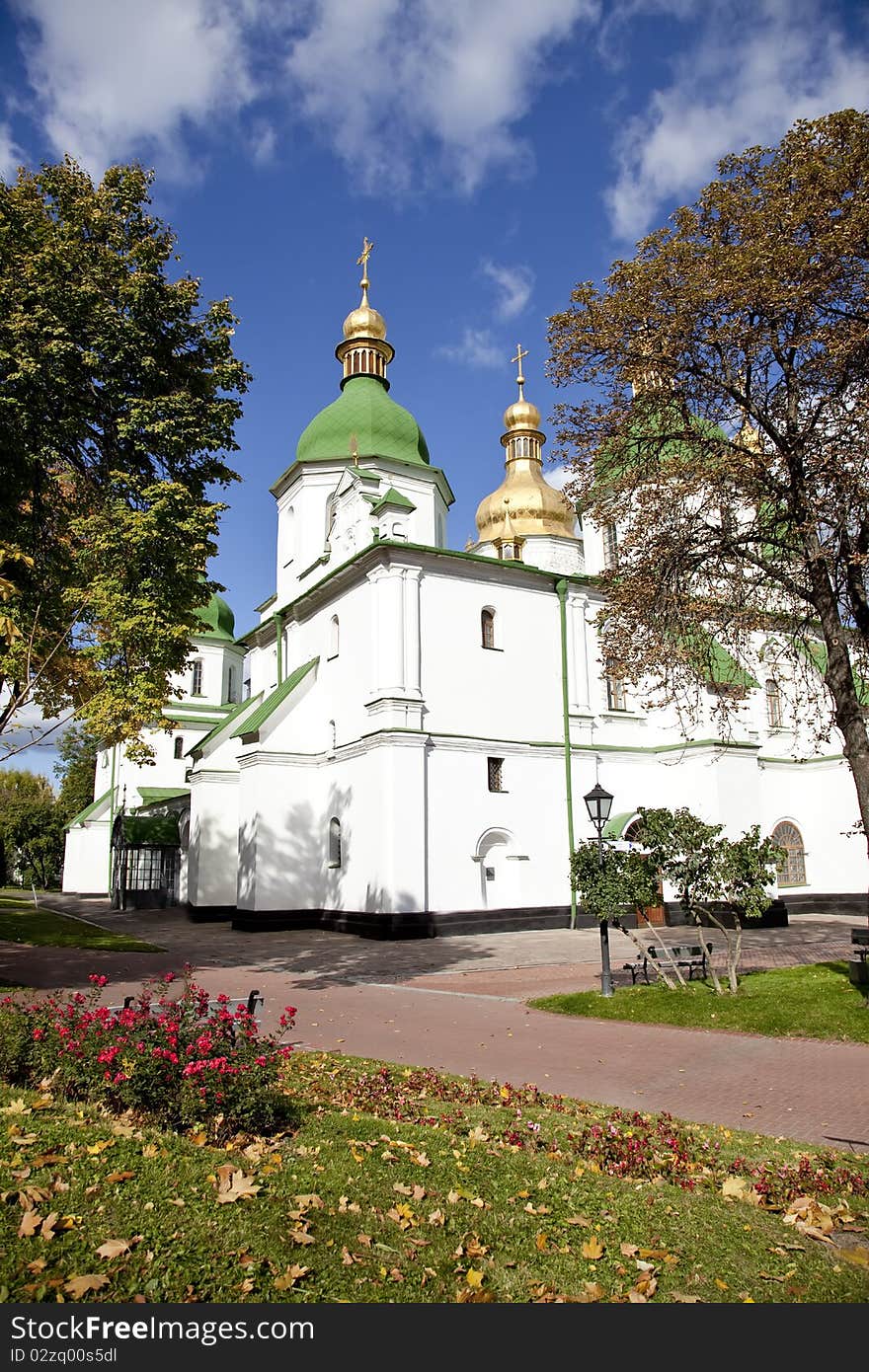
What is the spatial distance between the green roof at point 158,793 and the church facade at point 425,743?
10938 mm

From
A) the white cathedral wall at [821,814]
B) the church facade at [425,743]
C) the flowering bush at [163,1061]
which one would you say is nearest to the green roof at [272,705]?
the church facade at [425,743]

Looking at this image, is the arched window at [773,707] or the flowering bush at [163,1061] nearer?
the flowering bush at [163,1061]

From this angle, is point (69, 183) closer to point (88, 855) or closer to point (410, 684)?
point (410, 684)

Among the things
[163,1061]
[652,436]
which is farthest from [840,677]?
[163,1061]

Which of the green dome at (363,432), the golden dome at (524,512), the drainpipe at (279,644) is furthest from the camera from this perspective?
the golden dome at (524,512)

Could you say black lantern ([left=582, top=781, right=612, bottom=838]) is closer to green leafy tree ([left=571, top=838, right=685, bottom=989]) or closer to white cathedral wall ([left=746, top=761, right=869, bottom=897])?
green leafy tree ([left=571, top=838, right=685, bottom=989])

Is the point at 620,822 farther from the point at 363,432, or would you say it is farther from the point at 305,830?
the point at 363,432

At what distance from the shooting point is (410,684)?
78.1ft

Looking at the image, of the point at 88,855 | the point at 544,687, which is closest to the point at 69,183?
the point at 544,687

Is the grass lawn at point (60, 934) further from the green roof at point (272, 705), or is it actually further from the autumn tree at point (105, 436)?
the autumn tree at point (105, 436)

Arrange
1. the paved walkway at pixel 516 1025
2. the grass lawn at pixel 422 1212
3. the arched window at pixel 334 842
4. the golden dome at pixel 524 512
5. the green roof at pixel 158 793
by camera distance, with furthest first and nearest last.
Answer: the green roof at pixel 158 793
the golden dome at pixel 524 512
the arched window at pixel 334 842
the paved walkway at pixel 516 1025
the grass lawn at pixel 422 1212

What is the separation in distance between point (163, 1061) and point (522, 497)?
1257 inches

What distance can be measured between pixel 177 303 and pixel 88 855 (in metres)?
38.5

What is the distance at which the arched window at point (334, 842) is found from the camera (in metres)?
25.4
